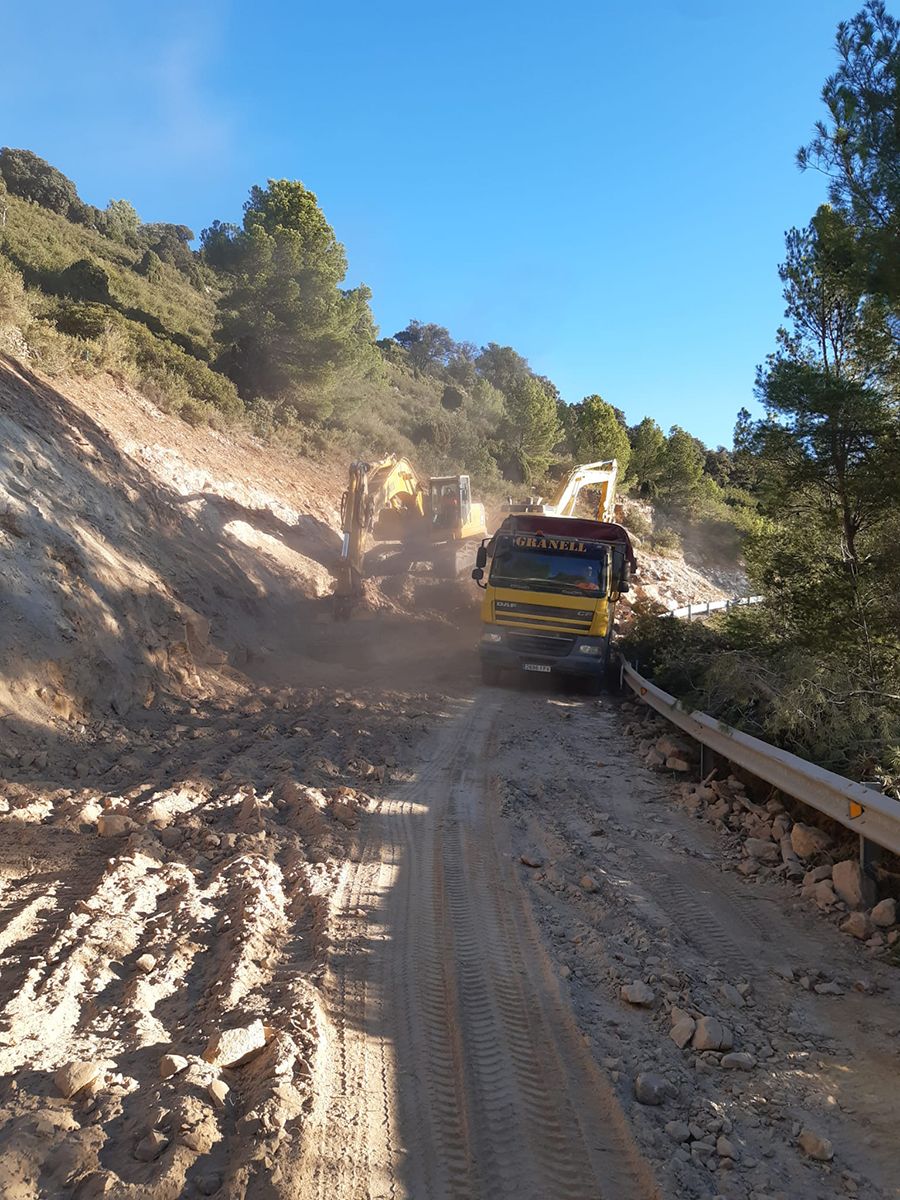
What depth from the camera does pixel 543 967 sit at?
14.2 feet

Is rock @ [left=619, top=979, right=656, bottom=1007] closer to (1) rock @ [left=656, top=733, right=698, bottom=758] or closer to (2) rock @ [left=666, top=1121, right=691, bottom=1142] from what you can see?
(2) rock @ [left=666, top=1121, right=691, bottom=1142]

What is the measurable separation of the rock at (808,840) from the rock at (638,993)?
224cm

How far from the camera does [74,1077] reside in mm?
3049

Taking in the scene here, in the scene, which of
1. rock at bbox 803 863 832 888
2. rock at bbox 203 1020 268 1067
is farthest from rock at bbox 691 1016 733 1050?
rock at bbox 203 1020 268 1067

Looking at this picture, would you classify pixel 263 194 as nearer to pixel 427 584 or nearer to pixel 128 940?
pixel 427 584

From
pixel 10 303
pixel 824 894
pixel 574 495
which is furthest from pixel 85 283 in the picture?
pixel 824 894

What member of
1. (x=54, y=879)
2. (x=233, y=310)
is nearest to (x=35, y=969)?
(x=54, y=879)

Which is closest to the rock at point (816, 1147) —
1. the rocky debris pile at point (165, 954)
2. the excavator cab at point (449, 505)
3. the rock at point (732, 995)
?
the rock at point (732, 995)

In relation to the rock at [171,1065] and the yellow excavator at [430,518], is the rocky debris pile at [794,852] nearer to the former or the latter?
the rock at [171,1065]

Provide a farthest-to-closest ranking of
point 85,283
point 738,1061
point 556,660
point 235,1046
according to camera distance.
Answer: point 85,283, point 556,660, point 738,1061, point 235,1046

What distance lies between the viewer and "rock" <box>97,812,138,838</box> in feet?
18.6

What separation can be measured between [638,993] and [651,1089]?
2.41 feet

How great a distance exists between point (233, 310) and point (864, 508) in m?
25.1

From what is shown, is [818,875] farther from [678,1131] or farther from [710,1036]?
[678,1131]
